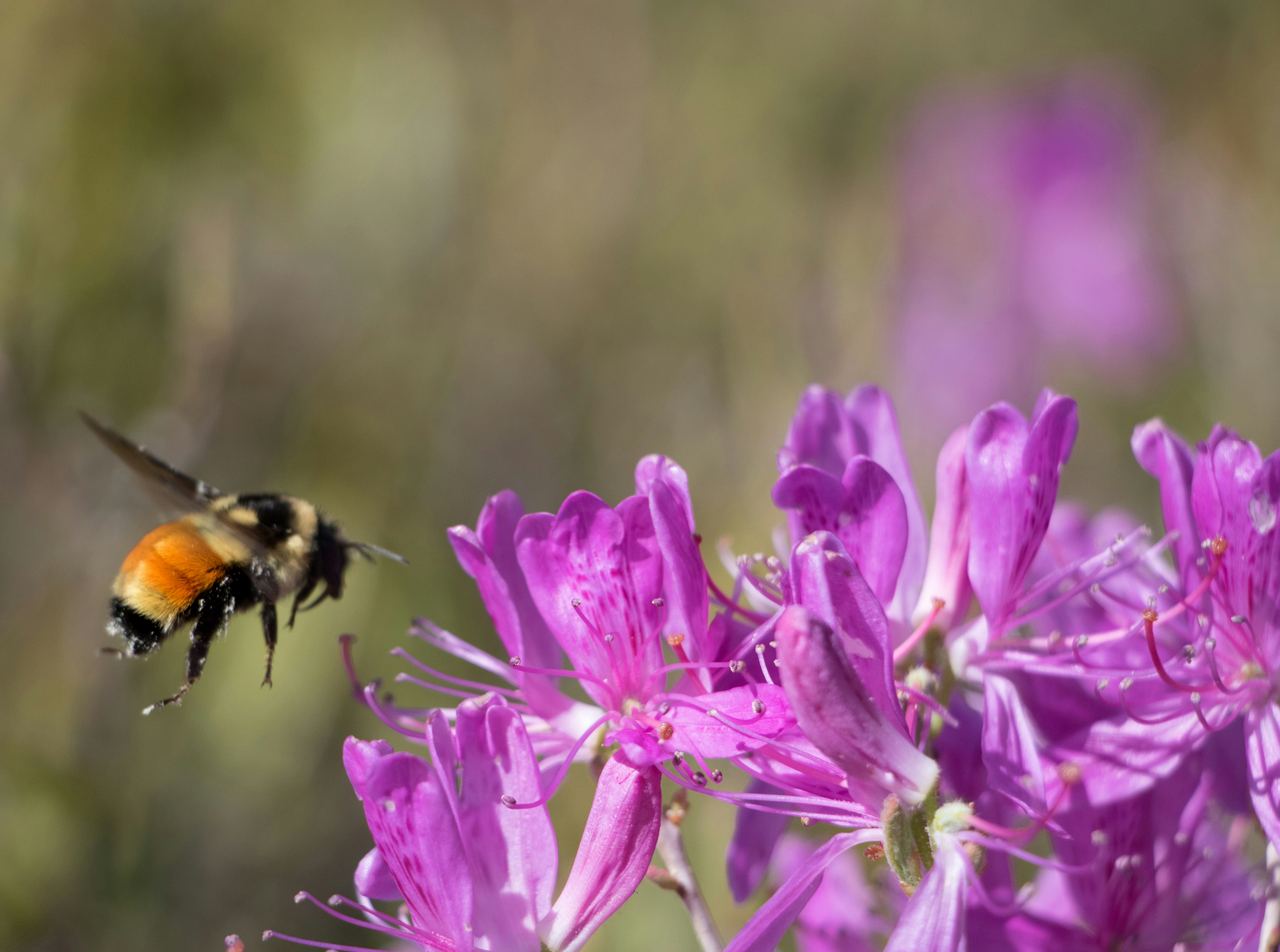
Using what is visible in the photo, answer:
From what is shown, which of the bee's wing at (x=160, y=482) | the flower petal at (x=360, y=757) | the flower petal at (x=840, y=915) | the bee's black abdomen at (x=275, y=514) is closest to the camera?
the flower petal at (x=360, y=757)

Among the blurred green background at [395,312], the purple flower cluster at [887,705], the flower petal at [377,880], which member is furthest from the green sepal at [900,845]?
the blurred green background at [395,312]

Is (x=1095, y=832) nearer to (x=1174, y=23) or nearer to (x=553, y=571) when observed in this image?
(x=553, y=571)

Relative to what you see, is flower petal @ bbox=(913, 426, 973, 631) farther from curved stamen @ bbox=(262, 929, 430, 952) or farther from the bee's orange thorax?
the bee's orange thorax

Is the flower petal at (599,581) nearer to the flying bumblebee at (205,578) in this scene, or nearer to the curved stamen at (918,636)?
the curved stamen at (918,636)

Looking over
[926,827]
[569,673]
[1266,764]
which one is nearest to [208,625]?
[569,673]

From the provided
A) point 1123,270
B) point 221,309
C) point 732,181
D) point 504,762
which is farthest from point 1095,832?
point 1123,270

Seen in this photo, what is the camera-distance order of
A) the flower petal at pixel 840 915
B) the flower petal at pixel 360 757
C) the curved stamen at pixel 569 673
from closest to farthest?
the flower petal at pixel 360 757 → the curved stamen at pixel 569 673 → the flower petal at pixel 840 915
